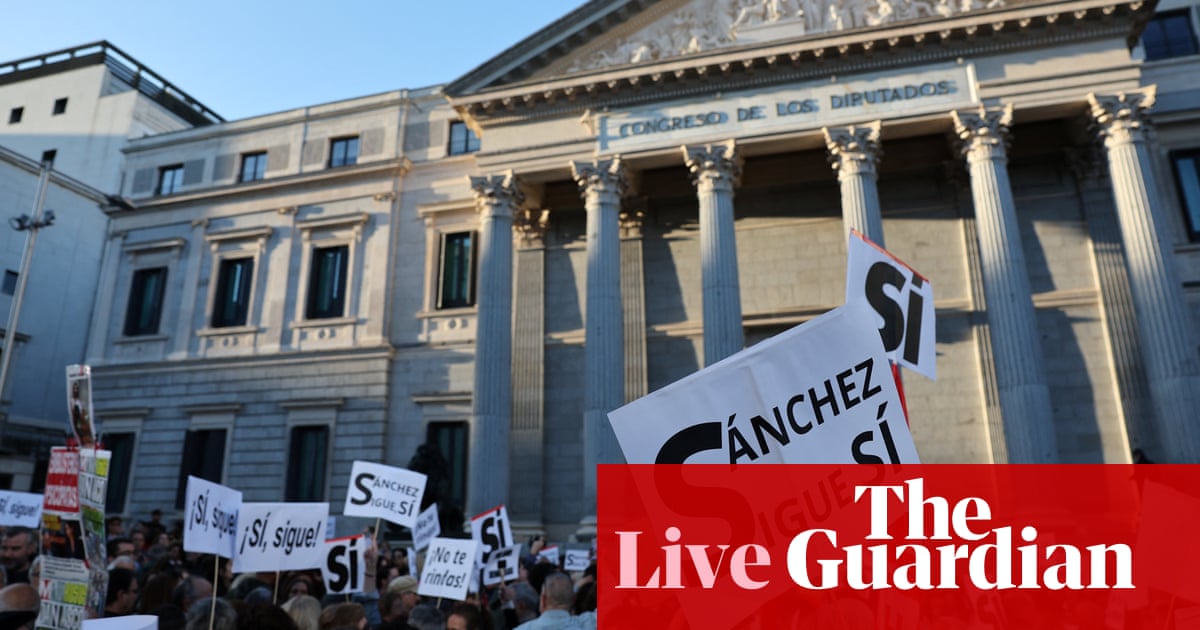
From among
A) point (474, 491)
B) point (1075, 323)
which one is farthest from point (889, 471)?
point (1075, 323)

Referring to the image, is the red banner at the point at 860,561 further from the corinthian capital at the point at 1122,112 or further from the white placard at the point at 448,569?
the corinthian capital at the point at 1122,112

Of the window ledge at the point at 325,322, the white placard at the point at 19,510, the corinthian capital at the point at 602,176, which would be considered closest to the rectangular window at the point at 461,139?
the corinthian capital at the point at 602,176

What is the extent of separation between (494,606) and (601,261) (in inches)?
536

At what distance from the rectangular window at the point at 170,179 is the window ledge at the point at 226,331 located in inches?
261

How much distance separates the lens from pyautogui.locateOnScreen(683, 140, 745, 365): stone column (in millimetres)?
21297

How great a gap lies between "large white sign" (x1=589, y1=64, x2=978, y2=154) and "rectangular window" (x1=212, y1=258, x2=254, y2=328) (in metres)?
14.8

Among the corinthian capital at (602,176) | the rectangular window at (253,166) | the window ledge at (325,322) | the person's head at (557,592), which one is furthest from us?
the rectangular window at (253,166)

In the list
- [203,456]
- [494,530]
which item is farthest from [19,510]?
[203,456]

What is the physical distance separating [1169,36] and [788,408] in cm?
2661

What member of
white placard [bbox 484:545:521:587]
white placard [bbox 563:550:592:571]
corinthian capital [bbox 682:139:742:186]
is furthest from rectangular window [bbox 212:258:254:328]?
white placard [bbox 484:545:521:587]

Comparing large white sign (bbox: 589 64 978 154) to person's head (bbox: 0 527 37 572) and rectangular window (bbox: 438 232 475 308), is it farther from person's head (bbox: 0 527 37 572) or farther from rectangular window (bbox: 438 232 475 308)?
person's head (bbox: 0 527 37 572)

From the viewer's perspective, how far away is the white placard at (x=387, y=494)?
37.8ft

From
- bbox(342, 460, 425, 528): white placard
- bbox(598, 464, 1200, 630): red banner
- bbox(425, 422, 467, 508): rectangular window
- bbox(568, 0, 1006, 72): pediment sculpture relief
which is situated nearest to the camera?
bbox(598, 464, 1200, 630): red banner

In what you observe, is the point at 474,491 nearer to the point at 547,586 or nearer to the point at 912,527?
the point at 547,586
